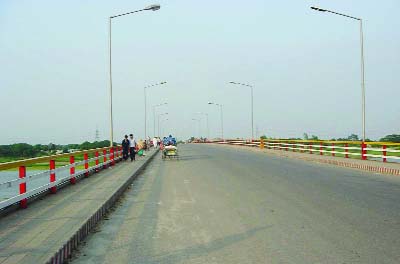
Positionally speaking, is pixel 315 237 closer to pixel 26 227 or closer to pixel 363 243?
pixel 363 243

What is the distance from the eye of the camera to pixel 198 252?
20.8 ft

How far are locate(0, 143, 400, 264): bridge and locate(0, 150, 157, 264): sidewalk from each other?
0.6 inches

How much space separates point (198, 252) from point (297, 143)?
35400 millimetres

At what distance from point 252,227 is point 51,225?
3.15m

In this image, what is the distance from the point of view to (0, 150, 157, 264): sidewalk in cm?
576

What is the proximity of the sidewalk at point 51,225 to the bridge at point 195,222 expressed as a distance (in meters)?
0.02

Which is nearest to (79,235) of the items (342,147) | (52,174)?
(52,174)

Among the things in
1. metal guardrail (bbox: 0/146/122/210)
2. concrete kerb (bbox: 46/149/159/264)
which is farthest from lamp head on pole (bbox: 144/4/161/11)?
concrete kerb (bbox: 46/149/159/264)

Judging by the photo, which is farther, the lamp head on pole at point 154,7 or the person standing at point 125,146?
the person standing at point 125,146

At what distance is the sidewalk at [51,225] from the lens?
576 centimetres

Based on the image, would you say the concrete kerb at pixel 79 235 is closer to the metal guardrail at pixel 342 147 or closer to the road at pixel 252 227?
the road at pixel 252 227

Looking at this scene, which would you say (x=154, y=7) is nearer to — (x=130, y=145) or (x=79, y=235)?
(x=130, y=145)

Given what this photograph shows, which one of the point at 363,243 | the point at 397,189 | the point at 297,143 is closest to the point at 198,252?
the point at 363,243

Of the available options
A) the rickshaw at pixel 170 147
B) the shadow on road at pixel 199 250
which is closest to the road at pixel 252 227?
the shadow on road at pixel 199 250
